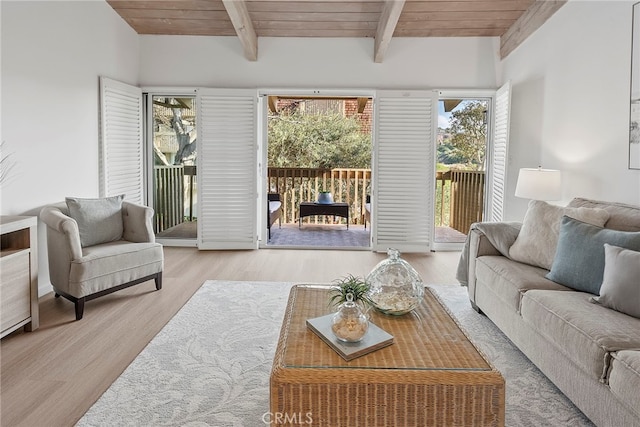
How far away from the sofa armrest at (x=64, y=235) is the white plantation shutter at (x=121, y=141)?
5.40 feet

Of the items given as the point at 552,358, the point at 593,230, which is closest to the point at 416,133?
the point at 593,230

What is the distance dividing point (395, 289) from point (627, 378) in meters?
0.96

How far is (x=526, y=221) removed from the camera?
3291 mm

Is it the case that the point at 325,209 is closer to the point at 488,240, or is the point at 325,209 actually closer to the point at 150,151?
the point at 150,151

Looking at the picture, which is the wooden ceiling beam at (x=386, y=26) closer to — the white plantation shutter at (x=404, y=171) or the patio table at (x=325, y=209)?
the white plantation shutter at (x=404, y=171)

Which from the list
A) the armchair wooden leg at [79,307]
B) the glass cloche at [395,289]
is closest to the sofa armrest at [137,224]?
the armchair wooden leg at [79,307]

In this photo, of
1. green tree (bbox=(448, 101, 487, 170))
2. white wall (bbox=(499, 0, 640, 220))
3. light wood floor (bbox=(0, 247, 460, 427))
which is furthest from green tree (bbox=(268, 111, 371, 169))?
white wall (bbox=(499, 0, 640, 220))

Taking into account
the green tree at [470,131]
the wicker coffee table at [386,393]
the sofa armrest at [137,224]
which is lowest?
the wicker coffee table at [386,393]

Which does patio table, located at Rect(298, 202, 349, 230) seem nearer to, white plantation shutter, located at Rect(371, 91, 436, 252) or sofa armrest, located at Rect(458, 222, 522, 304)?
white plantation shutter, located at Rect(371, 91, 436, 252)

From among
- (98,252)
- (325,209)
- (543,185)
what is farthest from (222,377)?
(325,209)

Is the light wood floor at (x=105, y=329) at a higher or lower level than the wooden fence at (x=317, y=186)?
lower

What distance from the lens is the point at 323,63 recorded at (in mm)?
5750

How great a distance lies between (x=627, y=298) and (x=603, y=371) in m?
0.49

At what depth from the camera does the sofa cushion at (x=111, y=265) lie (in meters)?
3.32
